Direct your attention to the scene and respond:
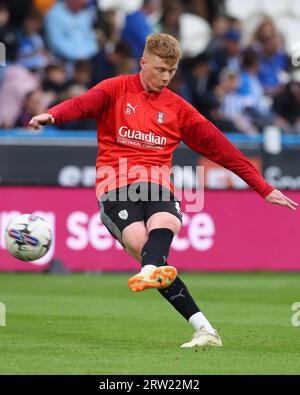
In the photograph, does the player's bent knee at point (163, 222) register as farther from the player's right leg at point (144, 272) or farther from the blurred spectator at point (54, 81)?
the blurred spectator at point (54, 81)

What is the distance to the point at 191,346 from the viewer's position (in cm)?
884

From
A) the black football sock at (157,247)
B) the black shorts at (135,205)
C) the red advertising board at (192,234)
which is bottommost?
the black football sock at (157,247)

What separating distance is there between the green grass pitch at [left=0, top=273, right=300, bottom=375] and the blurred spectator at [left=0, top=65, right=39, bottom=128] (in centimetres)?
303

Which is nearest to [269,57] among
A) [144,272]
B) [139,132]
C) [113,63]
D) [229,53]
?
[229,53]

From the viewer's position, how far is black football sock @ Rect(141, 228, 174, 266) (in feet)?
27.4

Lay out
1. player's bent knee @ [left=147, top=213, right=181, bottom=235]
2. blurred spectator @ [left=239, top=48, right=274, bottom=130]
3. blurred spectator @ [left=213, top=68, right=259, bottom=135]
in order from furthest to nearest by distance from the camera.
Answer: blurred spectator @ [left=239, top=48, right=274, bottom=130], blurred spectator @ [left=213, top=68, right=259, bottom=135], player's bent knee @ [left=147, top=213, right=181, bottom=235]

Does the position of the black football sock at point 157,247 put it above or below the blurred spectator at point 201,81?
below

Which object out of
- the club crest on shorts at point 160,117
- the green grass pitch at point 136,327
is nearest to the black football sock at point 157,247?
the green grass pitch at point 136,327

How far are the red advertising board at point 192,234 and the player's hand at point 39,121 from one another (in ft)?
27.0

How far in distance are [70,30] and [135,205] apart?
11.6 meters

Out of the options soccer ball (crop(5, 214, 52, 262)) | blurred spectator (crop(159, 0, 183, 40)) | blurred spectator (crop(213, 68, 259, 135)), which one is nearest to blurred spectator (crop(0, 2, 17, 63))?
blurred spectator (crop(159, 0, 183, 40))

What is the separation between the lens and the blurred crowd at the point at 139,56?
19.0m

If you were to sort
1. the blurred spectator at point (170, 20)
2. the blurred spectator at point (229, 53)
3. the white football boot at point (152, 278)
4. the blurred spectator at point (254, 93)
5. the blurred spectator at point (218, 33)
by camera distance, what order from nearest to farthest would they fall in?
the white football boot at point (152, 278), the blurred spectator at point (254, 93), the blurred spectator at point (170, 20), the blurred spectator at point (229, 53), the blurred spectator at point (218, 33)

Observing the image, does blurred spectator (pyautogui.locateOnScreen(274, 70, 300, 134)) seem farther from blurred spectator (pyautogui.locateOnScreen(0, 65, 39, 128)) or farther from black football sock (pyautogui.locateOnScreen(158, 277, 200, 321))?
black football sock (pyautogui.locateOnScreen(158, 277, 200, 321))
